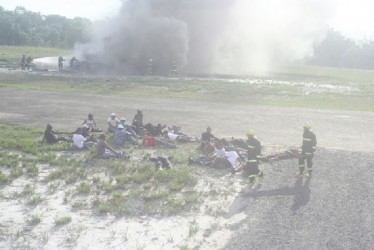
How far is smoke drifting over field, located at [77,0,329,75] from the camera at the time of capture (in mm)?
48000

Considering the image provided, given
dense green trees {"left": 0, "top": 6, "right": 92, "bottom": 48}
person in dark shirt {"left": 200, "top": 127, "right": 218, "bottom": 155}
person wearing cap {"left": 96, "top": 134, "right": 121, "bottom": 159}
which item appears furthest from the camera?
dense green trees {"left": 0, "top": 6, "right": 92, "bottom": 48}

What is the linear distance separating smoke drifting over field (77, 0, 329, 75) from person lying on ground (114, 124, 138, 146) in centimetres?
3060

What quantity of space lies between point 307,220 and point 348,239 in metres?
1.18

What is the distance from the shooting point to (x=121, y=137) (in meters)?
17.7

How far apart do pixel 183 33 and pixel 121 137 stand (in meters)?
32.3

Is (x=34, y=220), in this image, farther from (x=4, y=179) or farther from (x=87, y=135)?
(x=87, y=135)

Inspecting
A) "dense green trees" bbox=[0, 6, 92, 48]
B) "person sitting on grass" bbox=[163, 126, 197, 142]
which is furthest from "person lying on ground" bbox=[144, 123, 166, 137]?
"dense green trees" bbox=[0, 6, 92, 48]

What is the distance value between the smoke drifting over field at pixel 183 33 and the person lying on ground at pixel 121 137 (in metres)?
30.6

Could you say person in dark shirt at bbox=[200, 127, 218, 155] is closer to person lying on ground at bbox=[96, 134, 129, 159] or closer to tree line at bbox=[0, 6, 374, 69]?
person lying on ground at bbox=[96, 134, 129, 159]

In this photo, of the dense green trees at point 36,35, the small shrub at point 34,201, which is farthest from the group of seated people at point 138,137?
the dense green trees at point 36,35

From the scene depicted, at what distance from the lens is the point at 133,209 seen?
11.1 m

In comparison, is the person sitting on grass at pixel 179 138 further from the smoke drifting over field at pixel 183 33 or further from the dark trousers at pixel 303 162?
the smoke drifting over field at pixel 183 33

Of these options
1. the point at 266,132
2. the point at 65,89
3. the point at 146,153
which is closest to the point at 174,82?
the point at 65,89

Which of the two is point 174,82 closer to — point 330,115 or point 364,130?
point 330,115
